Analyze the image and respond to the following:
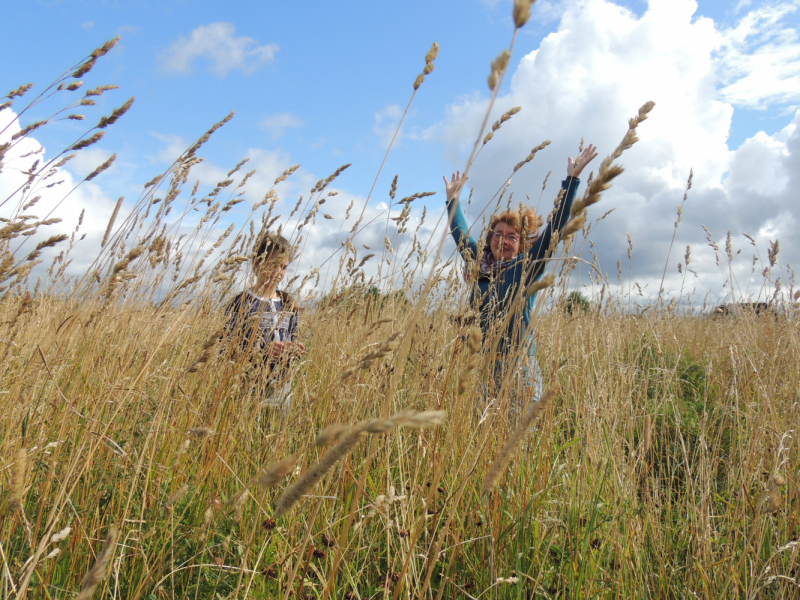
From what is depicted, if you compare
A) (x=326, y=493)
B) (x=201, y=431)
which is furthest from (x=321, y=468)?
(x=326, y=493)

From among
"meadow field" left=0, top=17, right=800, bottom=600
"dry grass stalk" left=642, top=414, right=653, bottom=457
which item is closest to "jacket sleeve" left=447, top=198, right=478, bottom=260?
"meadow field" left=0, top=17, right=800, bottom=600

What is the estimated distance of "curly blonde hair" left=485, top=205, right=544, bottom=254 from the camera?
5.02 ft

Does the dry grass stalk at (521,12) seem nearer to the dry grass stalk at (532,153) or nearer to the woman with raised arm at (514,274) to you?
the woman with raised arm at (514,274)

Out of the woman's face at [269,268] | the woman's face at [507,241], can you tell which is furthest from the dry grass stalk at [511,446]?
the woman's face at [507,241]

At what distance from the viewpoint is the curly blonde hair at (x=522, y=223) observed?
1530 millimetres

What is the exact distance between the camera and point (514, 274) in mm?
1785

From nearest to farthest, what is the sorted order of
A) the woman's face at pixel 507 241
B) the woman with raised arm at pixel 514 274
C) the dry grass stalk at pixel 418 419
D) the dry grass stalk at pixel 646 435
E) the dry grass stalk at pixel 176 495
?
the dry grass stalk at pixel 418 419 → the dry grass stalk at pixel 176 495 → the woman with raised arm at pixel 514 274 → the dry grass stalk at pixel 646 435 → the woman's face at pixel 507 241

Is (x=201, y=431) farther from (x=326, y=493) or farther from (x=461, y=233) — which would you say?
(x=461, y=233)

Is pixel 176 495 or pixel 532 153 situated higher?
pixel 532 153

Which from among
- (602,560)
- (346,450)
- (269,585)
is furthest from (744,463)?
(346,450)

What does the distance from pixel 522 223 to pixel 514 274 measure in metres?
0.31

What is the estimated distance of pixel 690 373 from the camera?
3.82 meters

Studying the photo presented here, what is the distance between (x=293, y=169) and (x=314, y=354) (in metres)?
1.06

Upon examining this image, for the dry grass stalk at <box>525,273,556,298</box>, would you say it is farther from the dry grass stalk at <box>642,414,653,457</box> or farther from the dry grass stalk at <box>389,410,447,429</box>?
the dry grass stalk at <box>642,414,653,457</box>
